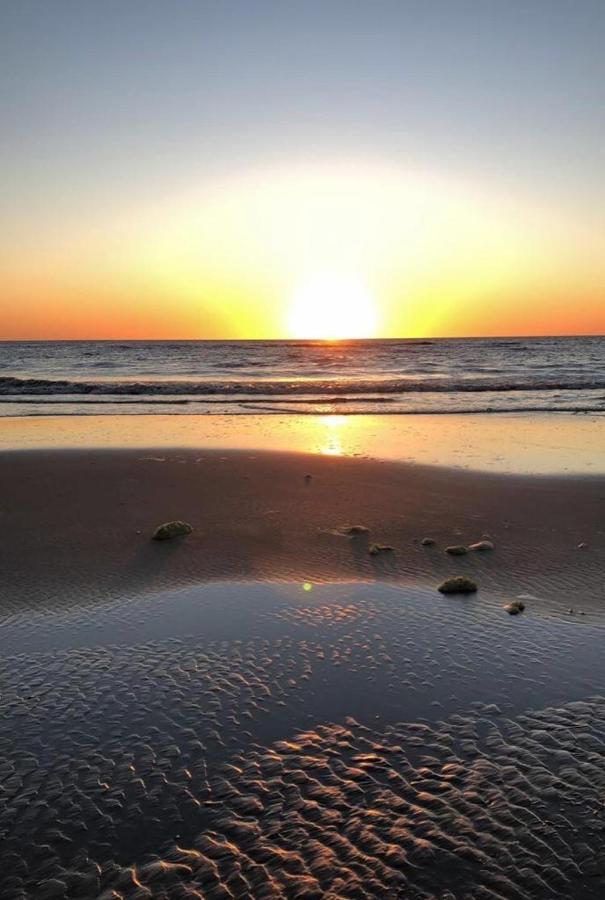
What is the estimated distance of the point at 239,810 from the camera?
3807mm

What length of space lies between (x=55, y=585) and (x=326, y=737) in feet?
14.6

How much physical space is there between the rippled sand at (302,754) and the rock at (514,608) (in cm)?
12

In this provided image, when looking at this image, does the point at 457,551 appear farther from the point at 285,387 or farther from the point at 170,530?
the point at 285,387

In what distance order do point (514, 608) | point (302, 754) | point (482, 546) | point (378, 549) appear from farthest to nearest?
1. point (482, 546)
2. point (378, 549)
3. point (514, 608)
4. point (302, 754)

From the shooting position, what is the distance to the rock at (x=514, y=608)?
22.4 ft

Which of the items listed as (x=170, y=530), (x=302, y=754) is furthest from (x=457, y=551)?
(x=302, y=754)

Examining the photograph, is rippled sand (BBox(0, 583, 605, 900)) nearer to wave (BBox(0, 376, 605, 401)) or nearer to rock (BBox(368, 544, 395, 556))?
rock (BBox(368, 544, 395, 556))

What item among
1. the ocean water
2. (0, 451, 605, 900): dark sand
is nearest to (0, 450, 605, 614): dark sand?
(0, 451, 605, 900): dark sand

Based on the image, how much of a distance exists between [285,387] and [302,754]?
34.1 metres

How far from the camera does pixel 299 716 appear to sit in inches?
191

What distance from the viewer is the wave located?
3500cm

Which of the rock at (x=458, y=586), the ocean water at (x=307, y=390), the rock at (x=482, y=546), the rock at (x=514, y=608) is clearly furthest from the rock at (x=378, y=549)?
the ocean water at (x=307, y=390)

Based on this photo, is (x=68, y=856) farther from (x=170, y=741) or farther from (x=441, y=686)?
(x=441, y=686)

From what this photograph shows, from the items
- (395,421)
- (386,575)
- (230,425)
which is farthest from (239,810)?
(395,421)
